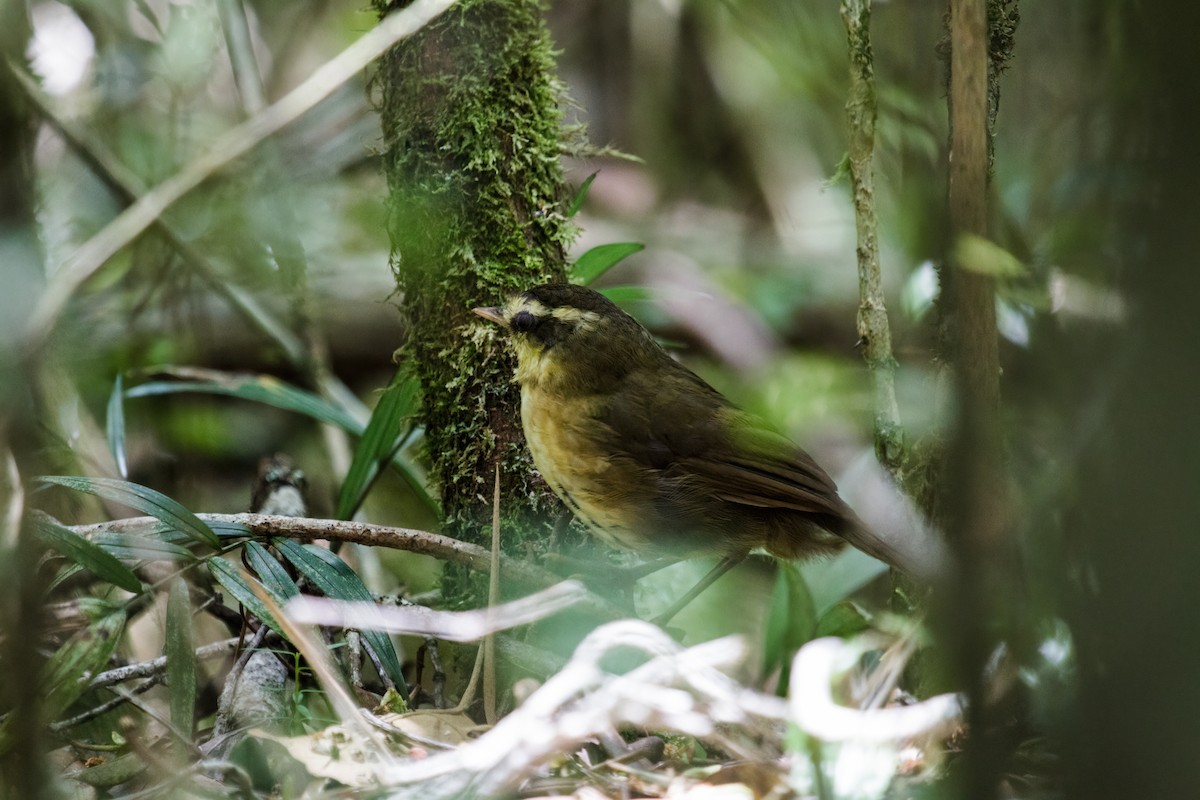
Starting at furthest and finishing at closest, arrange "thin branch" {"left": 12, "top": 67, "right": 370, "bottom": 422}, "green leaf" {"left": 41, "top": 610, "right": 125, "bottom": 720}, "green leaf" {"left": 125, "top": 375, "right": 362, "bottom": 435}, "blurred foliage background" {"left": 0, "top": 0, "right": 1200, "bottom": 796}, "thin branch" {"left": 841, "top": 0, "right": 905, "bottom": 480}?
1. "thin branch" {"left": 12, "top": 67, "right": 370, "bottom": 422}
2. "green leaf" {"left": 125, "top": 375, "right": 362, "bottom": 435}
3. "thin branch" {"left": 841, "top": 0, "right": 905, "bottom": 480}
4. "green leaf" {"left": 41, "top": 610, "right": 125, "bottom": 720}
5. "blurred foliage background" {"left": 0, "top": 0, "right": 1200, "bottom": 796}

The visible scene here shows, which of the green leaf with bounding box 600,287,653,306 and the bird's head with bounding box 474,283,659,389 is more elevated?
the green leaf with bounding box 600,287,653,306

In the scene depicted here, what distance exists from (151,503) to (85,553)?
0.22 meters

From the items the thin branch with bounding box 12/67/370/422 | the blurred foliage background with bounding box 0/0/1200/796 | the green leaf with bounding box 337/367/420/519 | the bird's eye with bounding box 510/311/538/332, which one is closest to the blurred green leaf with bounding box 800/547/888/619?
the blurred foliage background with bounding box 0/0/1200/796

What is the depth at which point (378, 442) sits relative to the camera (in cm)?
308

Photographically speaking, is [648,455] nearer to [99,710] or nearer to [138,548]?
[138,548]

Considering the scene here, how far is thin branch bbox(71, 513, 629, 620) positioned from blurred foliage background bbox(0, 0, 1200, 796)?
0.63 m

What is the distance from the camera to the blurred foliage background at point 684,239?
1.41 metres

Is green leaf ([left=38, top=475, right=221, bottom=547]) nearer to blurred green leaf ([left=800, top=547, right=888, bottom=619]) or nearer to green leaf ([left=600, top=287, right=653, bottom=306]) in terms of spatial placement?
green leaf ([left=600, top=287, right=653, bottom=306])

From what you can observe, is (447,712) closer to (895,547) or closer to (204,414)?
(895,547)

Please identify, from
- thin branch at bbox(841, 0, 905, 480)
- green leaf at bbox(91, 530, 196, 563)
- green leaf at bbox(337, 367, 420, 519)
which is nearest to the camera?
green leaf at bbox(91, 530, 196, 563)

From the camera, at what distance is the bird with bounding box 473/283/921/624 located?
112 inches

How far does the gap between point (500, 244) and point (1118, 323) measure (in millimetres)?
1879

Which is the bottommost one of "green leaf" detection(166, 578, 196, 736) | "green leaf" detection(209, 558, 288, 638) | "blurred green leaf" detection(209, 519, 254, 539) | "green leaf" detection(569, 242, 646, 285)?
"green leaf" detection(166, 578, 196, 736)

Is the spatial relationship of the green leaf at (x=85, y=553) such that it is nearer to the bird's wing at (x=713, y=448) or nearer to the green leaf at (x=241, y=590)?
the green leaf at (x=241, y=590)
